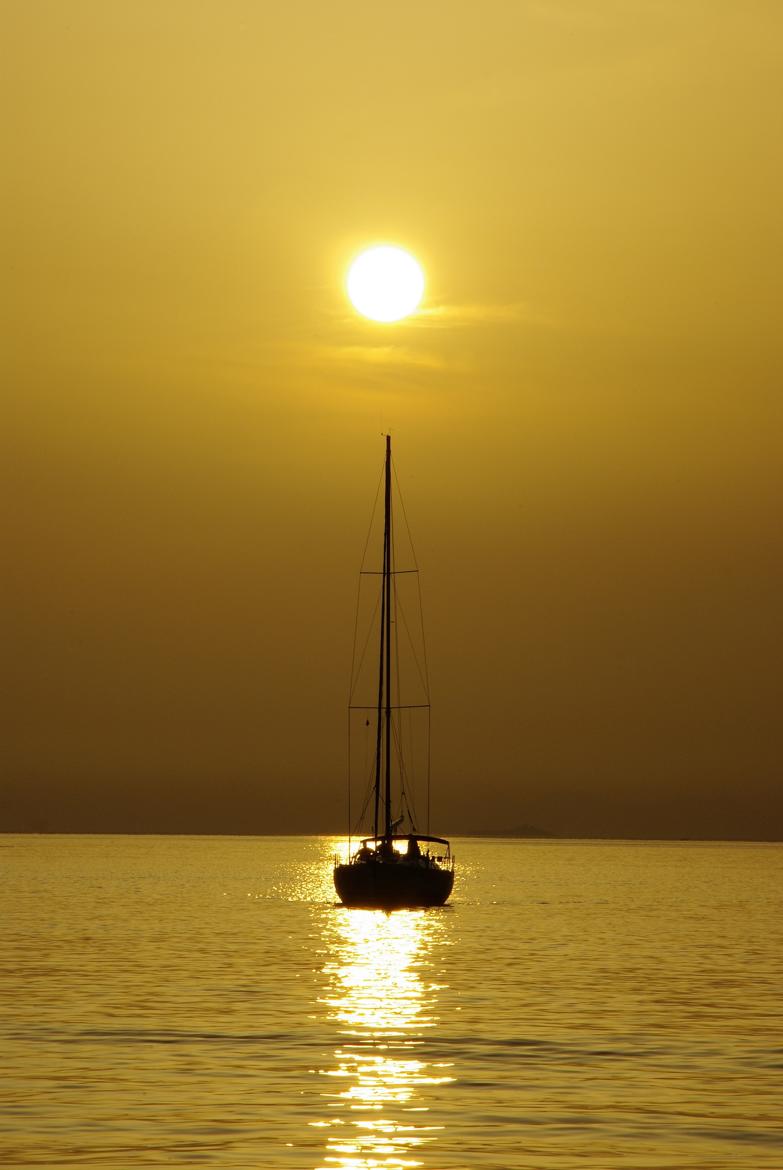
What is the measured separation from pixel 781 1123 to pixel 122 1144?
1049 centimetres

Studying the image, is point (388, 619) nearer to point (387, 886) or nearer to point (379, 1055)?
point (387, 886)

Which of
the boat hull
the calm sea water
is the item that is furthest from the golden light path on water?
the boat hull

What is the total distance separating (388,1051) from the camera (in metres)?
39.3

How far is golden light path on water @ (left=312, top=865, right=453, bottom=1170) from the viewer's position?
28.2 meters

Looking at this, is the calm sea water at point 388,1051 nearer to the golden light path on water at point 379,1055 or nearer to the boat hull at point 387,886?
the golden light path on water at point 379,1055

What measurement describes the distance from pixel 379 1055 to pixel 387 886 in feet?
173

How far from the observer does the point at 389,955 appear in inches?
2800

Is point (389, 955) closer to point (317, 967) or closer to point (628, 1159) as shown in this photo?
point (317, 967)

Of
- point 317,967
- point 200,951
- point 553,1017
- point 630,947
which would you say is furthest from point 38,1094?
point 630,947

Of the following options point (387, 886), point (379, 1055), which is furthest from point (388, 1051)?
point (387, 886)

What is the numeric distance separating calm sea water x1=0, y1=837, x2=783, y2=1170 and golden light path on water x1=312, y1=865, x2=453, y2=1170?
95mm

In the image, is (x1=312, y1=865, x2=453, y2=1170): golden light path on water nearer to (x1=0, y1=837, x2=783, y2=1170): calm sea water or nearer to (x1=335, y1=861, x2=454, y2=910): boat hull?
(x1=0, y1=837, x2=783, y2=1170): calm sea water

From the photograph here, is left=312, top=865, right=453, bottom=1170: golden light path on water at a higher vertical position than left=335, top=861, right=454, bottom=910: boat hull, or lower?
lower

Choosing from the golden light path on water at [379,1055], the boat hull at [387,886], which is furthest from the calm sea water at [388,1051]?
the boat hull at [387,886]
